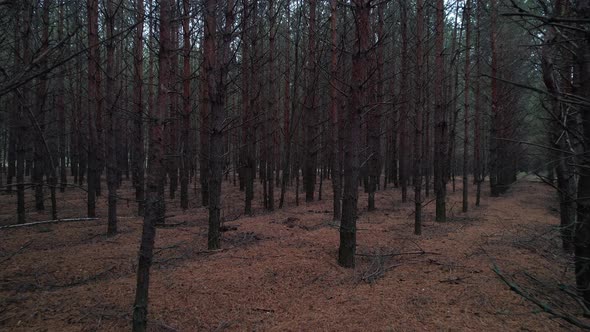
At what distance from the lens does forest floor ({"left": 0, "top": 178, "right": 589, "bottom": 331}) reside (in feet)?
13.7

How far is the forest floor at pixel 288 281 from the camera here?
13.7 feet

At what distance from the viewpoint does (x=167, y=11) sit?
3840 millimetres

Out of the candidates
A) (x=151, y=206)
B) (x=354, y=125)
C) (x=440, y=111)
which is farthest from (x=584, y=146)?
(x=440, y=111)

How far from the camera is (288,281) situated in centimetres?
536

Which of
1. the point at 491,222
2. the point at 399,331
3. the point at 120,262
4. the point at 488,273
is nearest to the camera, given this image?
the point at 399,331

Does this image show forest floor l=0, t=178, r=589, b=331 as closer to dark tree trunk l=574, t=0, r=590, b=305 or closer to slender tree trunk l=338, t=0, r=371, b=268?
dark tree trunk l=574, t=0, r=590, b=305

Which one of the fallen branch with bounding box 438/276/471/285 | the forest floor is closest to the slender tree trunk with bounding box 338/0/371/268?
the forest floor

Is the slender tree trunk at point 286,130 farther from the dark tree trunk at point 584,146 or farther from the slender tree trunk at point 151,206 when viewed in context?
the dark tree trunk at point 584,146

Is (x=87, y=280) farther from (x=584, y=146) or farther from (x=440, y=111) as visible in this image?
(x=440, y=111)

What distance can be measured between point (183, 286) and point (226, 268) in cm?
83

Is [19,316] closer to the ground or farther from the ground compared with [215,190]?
closer to the ground

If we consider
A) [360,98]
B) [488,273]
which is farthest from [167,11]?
[488,273]

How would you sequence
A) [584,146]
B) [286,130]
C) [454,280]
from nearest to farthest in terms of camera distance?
[584,146] → [454,280] → [286,130]

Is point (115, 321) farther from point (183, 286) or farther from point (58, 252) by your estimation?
point (58, 252)
